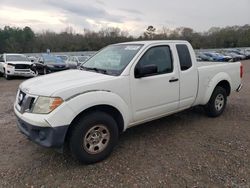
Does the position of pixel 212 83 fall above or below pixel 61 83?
below

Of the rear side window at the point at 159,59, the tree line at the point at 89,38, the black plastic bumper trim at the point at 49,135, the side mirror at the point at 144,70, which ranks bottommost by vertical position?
the black plastic bumper trim at the point at 49,135

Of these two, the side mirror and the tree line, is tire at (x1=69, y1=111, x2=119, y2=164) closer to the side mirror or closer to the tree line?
the side mirror

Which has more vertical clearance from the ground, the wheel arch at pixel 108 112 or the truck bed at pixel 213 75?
the truck bed at pixel 213 75

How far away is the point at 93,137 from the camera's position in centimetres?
364

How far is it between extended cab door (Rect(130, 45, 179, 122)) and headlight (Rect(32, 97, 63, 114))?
125 cm

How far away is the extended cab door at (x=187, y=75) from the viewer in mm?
4801

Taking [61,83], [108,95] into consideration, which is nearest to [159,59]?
[108,95]

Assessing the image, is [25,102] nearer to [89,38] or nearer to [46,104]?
[46,104]

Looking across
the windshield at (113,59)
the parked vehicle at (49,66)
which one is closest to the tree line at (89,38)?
the parked vehicle at (49,66)

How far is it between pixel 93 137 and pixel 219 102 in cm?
352

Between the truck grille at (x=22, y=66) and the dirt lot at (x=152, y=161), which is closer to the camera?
the dirt lot at (x=152, y=161)

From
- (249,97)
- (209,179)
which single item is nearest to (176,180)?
(209,179)

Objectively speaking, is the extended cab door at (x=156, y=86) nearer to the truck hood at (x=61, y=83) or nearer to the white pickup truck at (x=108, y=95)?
the white pickup truck at (x=108, y=95)

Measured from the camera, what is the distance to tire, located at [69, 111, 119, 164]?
3.44 meters
